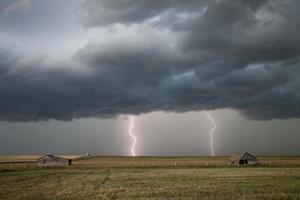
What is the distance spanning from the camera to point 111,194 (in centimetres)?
3269

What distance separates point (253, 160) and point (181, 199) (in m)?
93.0

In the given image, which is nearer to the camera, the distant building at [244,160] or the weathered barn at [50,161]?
the distant building at [244,160]

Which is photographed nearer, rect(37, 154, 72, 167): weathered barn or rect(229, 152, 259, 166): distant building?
rect(229, 152, 259, 166): distant building

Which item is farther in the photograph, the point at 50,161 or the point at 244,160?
the point at 50,161

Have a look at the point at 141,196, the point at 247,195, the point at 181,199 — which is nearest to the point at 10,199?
the point at 141,196

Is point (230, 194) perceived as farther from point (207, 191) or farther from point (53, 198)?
point (53, 198)

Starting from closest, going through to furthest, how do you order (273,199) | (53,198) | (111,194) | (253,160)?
(273,199), (53,198), (111,194), (253,160)

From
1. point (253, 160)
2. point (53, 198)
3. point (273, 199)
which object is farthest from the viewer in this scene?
point (253, 160)

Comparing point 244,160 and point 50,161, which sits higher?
point 50,161

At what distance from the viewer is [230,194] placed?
Result: 31859 mm

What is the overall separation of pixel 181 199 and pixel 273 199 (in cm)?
682

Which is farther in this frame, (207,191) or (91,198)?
(207,191)

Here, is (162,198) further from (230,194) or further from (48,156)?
(48,156)

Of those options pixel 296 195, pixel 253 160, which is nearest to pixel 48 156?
pixel 253 160
